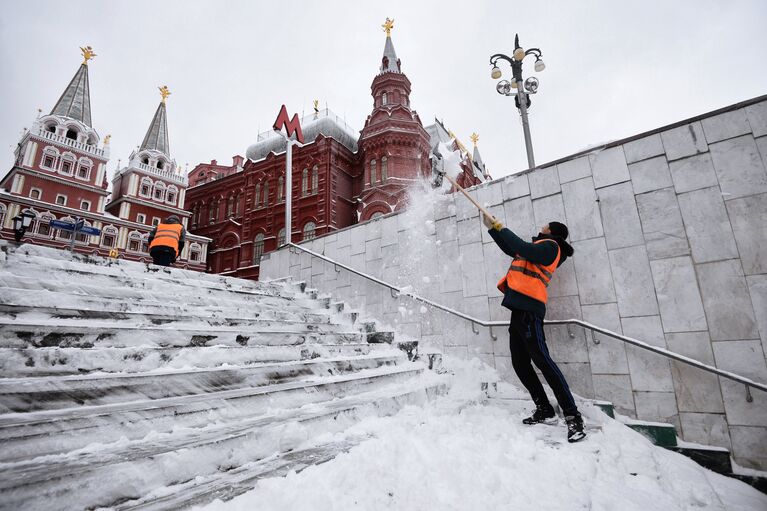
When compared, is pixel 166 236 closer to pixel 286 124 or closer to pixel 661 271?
pixel 286 124

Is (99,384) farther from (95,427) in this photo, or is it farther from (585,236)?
(585,236)

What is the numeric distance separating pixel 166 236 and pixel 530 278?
734 centimetres

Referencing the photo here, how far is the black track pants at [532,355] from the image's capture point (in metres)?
3.44

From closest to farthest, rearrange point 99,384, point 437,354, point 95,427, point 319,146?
point 95,427 → point 99,384 → point 437,354 → point 319,146

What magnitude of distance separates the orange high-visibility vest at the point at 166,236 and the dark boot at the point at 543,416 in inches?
293

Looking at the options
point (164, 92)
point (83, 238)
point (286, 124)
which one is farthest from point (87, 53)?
point (286, 124)

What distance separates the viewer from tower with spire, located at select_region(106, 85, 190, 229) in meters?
33.4

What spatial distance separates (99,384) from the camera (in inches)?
93.7

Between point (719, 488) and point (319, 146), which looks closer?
point (719, 488)

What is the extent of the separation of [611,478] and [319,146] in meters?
28.4

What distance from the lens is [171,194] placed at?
118ft

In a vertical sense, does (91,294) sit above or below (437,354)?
above

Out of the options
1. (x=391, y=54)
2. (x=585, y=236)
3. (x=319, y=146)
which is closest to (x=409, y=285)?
(x=585, y=236)

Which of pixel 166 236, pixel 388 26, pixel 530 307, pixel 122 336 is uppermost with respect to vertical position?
pixel 388 26
